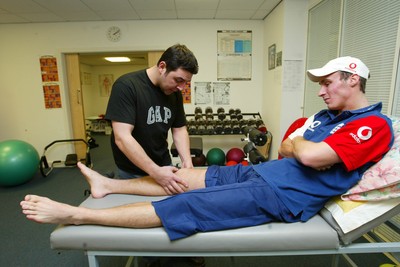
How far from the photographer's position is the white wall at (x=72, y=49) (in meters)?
3.80

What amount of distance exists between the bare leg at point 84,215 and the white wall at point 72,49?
10.3ft

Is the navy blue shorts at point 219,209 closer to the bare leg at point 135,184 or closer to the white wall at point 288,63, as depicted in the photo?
the bare leg at point 135,184

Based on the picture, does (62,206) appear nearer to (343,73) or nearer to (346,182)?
(346,182)

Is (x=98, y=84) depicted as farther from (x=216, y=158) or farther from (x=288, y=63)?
(x=288, y=63)

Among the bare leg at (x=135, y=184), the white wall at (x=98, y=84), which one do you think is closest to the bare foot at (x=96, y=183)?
the bare leg at (x=135, y=184)

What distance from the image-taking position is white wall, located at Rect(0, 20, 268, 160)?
3799mm

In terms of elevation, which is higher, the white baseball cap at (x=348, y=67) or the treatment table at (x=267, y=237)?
the white baseball cap at (x=348, y=67)

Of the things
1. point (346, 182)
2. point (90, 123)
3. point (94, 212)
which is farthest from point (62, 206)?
point (90, 123)

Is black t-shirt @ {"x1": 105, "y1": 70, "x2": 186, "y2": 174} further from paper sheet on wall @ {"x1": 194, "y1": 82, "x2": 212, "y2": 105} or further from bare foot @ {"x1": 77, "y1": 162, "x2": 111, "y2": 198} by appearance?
paper sheet on wall @ {"x1": 194, "y1": 82, "x2": 212, "y2": 105}

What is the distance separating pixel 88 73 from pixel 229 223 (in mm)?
7863

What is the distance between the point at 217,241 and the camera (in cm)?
95

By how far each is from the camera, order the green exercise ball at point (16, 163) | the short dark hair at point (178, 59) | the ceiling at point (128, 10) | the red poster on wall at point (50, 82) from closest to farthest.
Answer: the short dark hair at point (178, 59), the green exercise ball at point (16, 163), the ceiling at point (128, 10), the red poster on wall at point (50, 82)

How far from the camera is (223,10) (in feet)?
11.2

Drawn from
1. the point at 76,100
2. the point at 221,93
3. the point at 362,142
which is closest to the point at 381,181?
the point at 362,142
